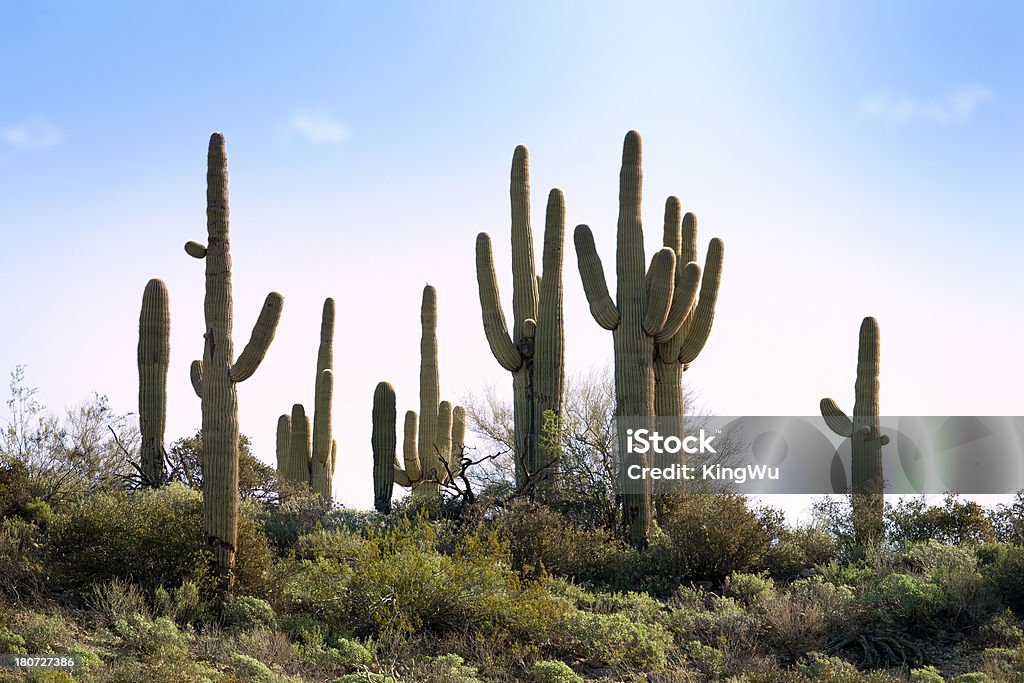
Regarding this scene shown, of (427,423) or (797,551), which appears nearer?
(797,551)

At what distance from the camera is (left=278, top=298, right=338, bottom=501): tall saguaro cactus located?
2419cm

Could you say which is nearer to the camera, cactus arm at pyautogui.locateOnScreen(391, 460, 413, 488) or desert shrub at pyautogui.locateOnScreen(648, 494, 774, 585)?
desert shrub at pyautogui.locateOnScreen(648, 494, 774, 585)

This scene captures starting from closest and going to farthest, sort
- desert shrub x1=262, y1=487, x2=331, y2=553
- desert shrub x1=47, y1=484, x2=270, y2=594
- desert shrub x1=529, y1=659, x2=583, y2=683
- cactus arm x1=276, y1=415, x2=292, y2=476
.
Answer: desert shrub x1=529, y1=659, x2=583, y2=683, desert shrub x1=47, y1=484, x2=270, y2=594, desert shrub x1=262, y1=487, x2=331, y2=553, cactus arm x1=276, y1=415, x2=292, y2=476

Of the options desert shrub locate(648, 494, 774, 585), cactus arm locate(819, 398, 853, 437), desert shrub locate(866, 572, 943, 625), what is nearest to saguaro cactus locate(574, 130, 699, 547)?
desert shrub locate(648, 494, 774, 585)

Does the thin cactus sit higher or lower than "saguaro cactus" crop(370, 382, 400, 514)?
higher

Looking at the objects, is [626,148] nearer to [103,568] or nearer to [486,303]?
[486,303]

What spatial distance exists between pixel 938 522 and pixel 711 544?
14.5 ft

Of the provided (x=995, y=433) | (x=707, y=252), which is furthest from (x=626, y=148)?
(x=995, y=433)

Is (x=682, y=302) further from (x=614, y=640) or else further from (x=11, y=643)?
(x=11, y=643)

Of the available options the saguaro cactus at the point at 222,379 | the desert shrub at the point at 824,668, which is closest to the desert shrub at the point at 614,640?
the desert shrub at the point at 824,668

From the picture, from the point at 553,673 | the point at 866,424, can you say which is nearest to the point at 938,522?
the point at 866,424

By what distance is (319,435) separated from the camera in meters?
24.2

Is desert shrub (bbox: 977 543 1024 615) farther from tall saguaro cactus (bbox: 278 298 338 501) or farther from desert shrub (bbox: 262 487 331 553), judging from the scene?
tall saguaro cactus (bbox: 278 298 338 501)

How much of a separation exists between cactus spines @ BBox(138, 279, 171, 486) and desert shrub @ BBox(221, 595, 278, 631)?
256 inches
